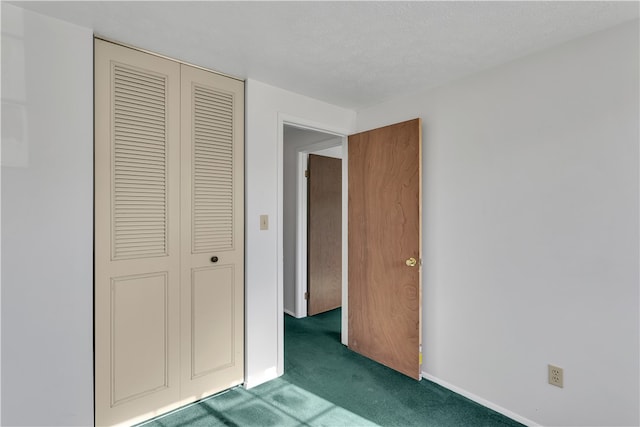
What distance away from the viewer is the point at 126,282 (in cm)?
189

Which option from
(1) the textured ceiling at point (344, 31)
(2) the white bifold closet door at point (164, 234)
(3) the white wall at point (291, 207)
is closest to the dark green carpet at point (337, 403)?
(2) the white bifold closet door at point (164, 234)

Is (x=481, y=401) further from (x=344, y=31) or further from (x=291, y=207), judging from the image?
(x=291, y=207)

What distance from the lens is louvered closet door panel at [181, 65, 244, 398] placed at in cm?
213

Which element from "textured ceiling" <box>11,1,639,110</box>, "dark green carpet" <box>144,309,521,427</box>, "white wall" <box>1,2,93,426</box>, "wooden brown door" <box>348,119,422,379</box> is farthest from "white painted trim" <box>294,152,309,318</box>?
"white wall" <box>1,2,93,426</box>

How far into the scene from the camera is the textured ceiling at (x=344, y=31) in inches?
59.3

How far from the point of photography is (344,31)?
170cm

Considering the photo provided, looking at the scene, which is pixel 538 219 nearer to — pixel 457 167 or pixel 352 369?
pixel 457 167

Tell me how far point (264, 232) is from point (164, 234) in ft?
2.30

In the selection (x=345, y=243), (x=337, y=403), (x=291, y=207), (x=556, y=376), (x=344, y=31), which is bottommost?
(x=337, y=403)

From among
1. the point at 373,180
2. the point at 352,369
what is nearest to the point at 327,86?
the point at 373,180

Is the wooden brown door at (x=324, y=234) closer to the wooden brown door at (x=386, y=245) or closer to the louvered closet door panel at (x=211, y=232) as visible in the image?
the wooden brown door at (x=386, y=245)

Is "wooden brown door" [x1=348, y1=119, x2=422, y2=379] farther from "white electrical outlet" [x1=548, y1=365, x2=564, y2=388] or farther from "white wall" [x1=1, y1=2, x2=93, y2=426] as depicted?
"white wall" [x1=1, y1=2, x2=93, y2=426]

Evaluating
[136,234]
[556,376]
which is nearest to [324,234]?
[136,234]

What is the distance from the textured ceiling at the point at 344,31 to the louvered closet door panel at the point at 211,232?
24 cm
